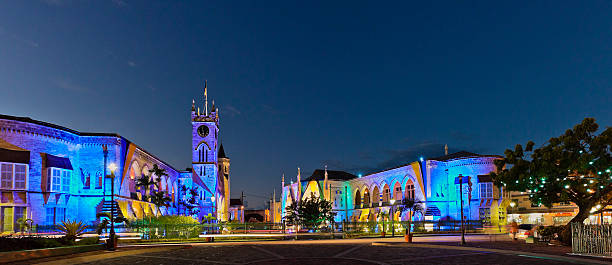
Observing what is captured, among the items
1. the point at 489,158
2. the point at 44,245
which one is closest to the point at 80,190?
the point at 44,245

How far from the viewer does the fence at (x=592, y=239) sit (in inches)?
780

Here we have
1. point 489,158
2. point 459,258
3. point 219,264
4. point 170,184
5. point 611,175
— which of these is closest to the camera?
point 219,264

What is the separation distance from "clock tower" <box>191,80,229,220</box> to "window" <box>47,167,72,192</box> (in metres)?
40.5

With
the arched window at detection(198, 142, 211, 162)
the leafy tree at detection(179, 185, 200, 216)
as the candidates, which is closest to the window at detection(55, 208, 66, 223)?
the leafy tree at detection(179, 185, 200, 216)

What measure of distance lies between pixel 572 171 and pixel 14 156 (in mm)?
39754

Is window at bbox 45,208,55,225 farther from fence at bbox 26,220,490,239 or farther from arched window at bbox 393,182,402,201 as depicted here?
arched window at bbox 393,182,402,201

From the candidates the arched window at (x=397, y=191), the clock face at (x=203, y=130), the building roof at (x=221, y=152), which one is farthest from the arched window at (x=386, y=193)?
the building roof at (x=221, y=152)

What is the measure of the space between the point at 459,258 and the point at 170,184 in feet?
220

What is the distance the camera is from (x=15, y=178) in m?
39.8

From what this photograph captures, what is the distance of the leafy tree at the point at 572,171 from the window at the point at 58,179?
3584 cm

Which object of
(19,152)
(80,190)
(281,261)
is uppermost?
(19,152)

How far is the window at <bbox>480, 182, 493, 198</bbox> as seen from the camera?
199 feet

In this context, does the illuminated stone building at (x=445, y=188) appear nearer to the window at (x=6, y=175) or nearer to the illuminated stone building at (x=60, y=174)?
the illuminated stone building at (x=60, y=174)

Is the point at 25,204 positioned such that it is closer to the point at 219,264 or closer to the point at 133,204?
the point at 133,204
